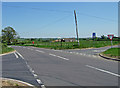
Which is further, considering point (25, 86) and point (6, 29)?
point (6, 29)

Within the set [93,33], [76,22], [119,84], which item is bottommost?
[119,84]

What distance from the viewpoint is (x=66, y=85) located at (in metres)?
6.38

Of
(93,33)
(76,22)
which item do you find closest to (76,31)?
(76,22)

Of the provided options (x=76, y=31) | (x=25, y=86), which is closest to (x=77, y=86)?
(x=25, y=86)

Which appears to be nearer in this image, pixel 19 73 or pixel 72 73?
pixel 72 73

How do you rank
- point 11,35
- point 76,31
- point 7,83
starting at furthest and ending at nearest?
point 11,35, point 76,31, point 7,83

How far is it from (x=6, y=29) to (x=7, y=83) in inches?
3327

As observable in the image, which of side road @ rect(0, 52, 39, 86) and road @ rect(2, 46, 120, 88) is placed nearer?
road @ rect(2, 46, 120, 88)

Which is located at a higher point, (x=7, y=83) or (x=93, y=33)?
(x=93, y=33)

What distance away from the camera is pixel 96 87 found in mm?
6035

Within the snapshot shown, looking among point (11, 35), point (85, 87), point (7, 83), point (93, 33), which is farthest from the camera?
point (11, 35)

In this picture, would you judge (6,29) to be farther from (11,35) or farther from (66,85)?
(66,85)

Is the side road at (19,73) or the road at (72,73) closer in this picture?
the road at (72,73)

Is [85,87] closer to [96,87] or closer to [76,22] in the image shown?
[96,87]
